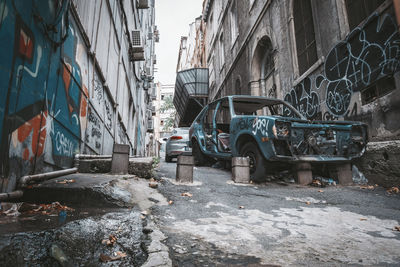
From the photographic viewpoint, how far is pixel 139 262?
55.4 inches

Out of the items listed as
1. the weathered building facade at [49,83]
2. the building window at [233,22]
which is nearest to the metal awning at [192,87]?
the building window at [233,22]

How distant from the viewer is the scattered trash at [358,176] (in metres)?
4.52

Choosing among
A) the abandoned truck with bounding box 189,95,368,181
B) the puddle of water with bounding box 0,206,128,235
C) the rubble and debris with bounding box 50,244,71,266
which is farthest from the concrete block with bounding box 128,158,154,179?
the rubble and debris with bounding box 50,244,71,266

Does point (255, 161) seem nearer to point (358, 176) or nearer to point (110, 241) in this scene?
point (358, 176)

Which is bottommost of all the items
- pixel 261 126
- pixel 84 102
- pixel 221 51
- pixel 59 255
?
pixel 59 255

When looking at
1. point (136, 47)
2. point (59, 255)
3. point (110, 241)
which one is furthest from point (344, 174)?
point (136, 47)

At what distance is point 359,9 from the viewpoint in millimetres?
5207

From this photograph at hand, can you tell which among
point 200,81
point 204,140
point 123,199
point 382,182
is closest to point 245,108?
point 204,140

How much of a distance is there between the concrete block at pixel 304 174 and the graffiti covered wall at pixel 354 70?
1631 mm

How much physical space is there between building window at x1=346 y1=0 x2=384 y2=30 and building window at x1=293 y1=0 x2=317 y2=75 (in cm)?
144

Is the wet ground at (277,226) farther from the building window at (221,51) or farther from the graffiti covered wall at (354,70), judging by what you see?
the building window at (221,51)

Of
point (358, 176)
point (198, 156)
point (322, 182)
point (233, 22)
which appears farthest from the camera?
point (233, 22)

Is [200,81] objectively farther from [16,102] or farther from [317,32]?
[16,102]

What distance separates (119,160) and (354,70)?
5.34 m
